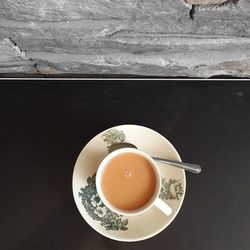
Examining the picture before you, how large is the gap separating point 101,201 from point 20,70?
1.06ft

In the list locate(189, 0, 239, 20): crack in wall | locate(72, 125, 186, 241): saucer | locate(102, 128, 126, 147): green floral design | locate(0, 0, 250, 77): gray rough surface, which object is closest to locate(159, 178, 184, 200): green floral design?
locate(72, 125, 186, 241): saucer

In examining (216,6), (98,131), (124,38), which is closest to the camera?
(216,6)

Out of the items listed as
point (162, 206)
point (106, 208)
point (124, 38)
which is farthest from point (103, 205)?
point (124, 38)

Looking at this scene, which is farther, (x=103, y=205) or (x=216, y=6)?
(x=103, y=205)

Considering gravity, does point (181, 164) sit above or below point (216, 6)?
below

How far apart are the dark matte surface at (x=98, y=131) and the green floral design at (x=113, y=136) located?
2 cm

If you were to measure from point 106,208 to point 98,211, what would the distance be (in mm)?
16

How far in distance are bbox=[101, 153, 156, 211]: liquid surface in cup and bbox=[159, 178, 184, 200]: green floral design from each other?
0.04m

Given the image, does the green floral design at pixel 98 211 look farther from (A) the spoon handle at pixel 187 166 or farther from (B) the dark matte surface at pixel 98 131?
(A) the spoon handle at pixel 187 166

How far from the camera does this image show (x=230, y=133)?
83 centimetres

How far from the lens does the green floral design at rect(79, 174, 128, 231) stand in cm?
78

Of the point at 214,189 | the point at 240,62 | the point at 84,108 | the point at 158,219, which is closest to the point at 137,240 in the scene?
the point at 158,219

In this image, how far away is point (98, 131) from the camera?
832 millimetres

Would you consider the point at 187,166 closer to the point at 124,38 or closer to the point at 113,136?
the point at 113,136
